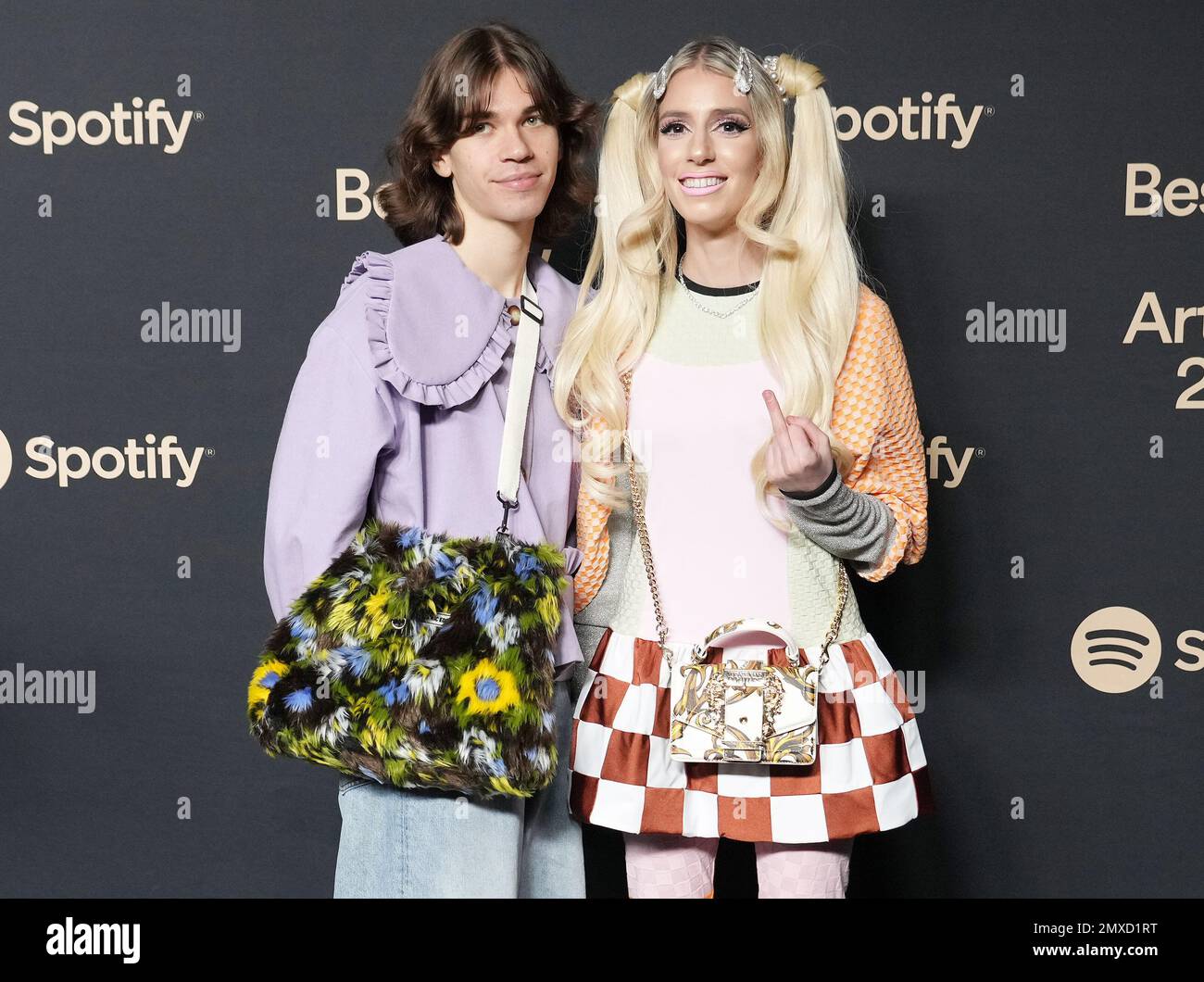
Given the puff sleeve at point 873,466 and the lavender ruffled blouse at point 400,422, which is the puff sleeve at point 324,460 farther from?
the puff sleeve at point 873,466

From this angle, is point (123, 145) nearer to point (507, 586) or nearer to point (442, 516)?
point (442, 516)

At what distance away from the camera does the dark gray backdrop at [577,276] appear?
82.2 inches

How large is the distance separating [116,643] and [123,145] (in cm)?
90

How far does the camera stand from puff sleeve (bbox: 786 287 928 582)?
1.57 metres

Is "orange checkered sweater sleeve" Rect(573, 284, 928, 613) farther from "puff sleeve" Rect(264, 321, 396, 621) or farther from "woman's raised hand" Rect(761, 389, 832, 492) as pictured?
"puff sleeve" Rect(264, 321, 396, 621)

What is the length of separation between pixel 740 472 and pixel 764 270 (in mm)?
284

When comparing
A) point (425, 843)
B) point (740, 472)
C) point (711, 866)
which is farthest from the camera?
point (711, 866)

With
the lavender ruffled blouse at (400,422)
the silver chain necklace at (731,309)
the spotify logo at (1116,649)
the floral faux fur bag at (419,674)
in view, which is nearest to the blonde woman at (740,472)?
the silver chain necklace at (731,309)

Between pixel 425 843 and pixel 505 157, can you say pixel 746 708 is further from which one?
pixel 505 157

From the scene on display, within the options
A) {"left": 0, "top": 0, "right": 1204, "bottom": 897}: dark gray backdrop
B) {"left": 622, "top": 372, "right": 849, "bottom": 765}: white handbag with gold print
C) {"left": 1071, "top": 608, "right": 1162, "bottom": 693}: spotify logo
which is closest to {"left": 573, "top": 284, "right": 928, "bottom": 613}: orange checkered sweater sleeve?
{"left": 622, "top": 372, "right": 849, "bottom": 765}: white handbag with gold print

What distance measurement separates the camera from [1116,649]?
86.6 inches

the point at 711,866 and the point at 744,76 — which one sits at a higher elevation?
the point at 744,76

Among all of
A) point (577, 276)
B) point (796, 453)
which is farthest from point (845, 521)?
point (577, 276)
